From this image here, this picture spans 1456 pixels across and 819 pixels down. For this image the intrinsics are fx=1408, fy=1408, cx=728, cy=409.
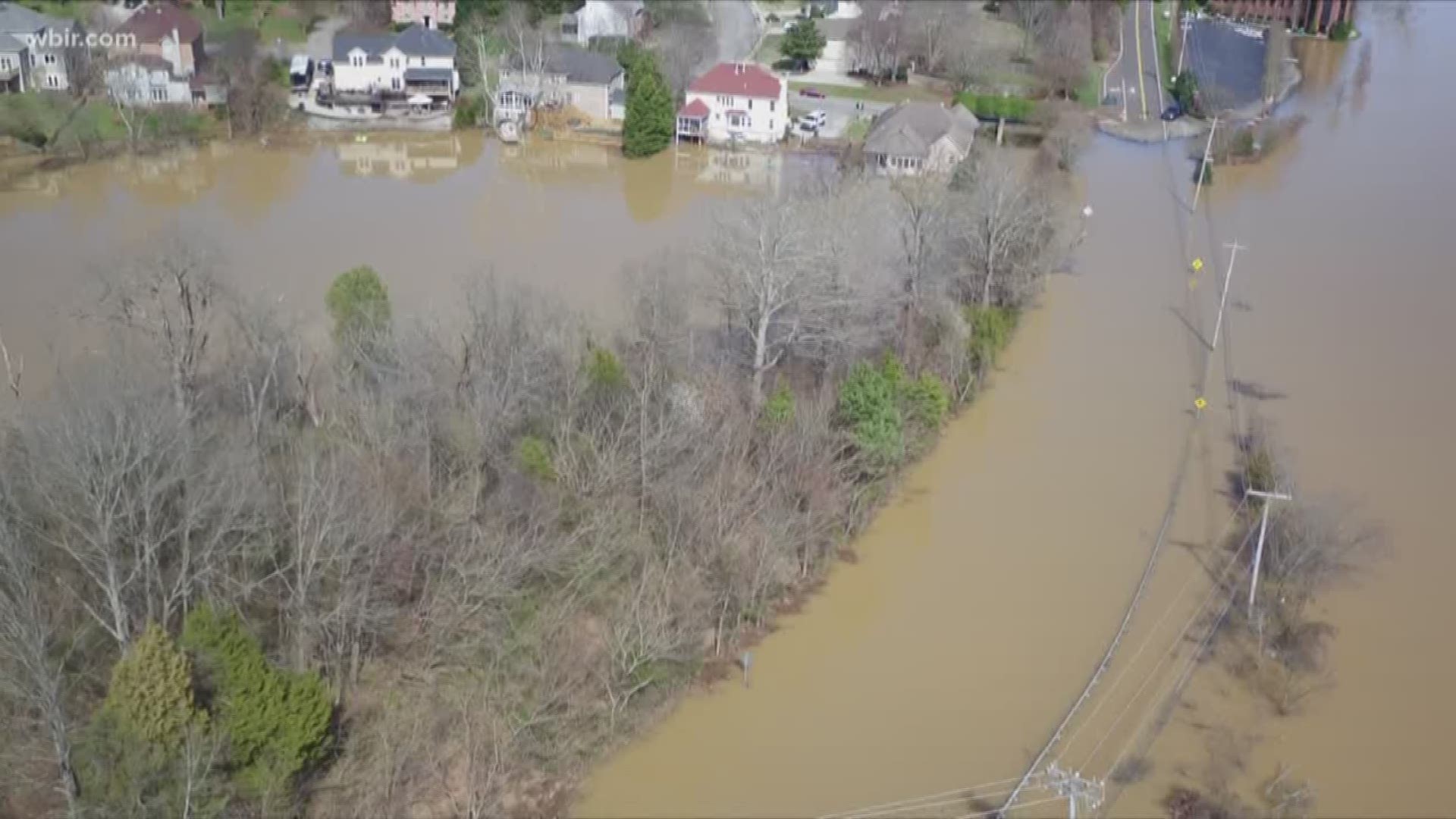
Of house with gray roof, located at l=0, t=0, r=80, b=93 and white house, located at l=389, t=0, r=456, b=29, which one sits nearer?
house with gray roof, located at l=0, t=0, r=80, b=93

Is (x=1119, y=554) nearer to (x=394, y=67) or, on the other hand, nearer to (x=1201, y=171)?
(x=1201, y=171)

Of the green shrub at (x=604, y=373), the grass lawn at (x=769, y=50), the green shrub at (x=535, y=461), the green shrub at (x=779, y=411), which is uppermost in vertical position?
the grass lawn at (x=769, y=50)

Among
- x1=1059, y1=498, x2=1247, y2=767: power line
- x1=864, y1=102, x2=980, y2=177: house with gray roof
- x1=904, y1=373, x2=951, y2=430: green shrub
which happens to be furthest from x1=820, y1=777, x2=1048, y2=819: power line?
x1=864, y1=102, x2=980, y2=177: house with gray roof

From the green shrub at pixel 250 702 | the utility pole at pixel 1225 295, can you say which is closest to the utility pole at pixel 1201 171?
the utility pole at pixel 1225 295

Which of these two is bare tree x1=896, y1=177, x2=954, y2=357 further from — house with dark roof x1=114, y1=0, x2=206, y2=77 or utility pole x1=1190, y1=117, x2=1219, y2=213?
house with dark roof x1=114, y1=0, x2=206, y2=77

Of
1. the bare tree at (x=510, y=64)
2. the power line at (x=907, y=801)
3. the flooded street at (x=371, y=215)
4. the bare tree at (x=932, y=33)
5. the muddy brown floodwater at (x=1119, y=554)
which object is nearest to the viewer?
the power line at (x=907, y=801)

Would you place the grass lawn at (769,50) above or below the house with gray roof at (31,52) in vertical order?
above

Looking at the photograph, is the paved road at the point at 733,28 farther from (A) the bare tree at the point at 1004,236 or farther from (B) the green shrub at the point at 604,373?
(B) the green shrub at the point at 604,373
